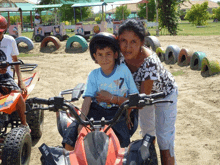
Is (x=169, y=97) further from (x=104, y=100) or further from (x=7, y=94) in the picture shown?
(x=7, y=94)

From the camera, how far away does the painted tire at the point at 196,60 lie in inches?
343

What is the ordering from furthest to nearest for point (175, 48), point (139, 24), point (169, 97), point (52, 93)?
point (175, 48), point (52, 93), point (169, 97), point (139, 24)

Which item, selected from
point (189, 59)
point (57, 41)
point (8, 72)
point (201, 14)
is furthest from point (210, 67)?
point (201, 14)

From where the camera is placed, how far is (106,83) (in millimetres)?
2463

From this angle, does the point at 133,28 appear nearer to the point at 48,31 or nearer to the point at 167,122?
the point at 167,122

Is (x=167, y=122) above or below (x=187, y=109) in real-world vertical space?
above

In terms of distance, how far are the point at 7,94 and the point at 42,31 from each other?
18.0m

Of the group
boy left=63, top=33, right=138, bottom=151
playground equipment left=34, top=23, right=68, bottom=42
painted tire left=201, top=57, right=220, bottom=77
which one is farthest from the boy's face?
playground equipment left=34, top=23, right=68, bottom=42

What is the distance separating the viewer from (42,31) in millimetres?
20859

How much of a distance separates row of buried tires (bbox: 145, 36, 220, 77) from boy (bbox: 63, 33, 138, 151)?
5.94 metres

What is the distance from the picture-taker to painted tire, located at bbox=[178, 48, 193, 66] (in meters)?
9.50

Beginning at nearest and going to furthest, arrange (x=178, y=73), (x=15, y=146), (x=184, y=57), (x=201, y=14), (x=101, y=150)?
(x=101, y=150) → (x=15, y=146) → (x=178, y=73) → (x=184, y=57) → (x=201, y=14)

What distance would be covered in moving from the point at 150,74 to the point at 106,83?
42 cm

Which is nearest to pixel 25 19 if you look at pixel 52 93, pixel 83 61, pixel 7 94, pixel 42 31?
pixel 42 31
